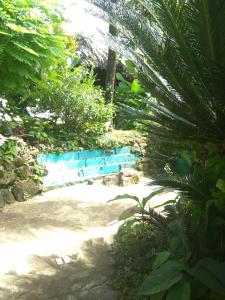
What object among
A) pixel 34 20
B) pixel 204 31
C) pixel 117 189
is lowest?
pixel 117 189

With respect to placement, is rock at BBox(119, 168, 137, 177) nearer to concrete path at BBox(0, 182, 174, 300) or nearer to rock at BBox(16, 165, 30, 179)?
concrete path at BBox(0, 182, 174, 300)

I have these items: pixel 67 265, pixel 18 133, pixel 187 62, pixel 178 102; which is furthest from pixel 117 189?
pixel 187 62

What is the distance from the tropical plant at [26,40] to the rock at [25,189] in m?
1.74

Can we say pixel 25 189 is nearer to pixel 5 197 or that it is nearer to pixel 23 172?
pixel 23 172

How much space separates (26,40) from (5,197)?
264 cm

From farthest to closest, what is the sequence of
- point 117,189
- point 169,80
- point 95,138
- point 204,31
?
point 95,138 → point 117,189 → point 169,80 → point 204,31

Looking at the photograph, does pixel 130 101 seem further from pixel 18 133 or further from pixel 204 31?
pixel 204 31

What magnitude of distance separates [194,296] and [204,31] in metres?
2.09

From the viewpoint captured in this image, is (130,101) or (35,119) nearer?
(35,119)

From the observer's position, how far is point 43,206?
5.74m

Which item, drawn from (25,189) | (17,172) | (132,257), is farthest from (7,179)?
(132,257)

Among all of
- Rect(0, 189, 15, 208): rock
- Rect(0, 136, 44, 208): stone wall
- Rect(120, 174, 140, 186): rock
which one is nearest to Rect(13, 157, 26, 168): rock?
Rect(0, 136, 44, 208): stone wall

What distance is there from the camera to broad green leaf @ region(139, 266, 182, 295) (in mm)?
2504

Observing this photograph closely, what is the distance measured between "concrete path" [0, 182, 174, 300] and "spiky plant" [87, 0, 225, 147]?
1710mm
